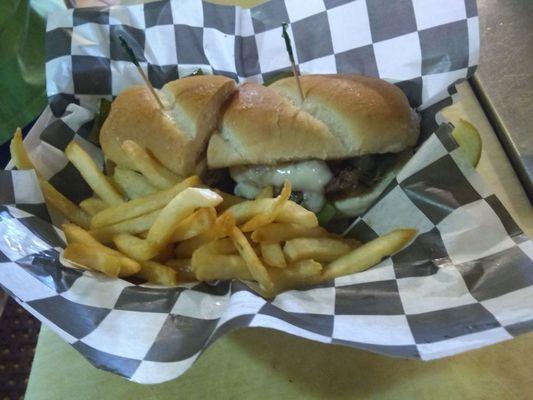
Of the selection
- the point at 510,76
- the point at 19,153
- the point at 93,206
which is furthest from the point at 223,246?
the point at 510,76

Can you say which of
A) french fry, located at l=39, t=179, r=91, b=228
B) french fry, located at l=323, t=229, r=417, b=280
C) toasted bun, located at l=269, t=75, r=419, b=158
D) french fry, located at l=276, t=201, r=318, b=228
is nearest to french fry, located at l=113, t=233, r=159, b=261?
french fry, located at l=39, t=179, r=91, b=228

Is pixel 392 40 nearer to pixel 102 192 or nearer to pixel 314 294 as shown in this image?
pixel 314 294

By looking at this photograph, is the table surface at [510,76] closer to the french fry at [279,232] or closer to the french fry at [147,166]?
the french fry at [279,232]

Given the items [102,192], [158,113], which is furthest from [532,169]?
[102,192]

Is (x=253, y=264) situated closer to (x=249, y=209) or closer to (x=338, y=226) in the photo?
(x=249, y=209)

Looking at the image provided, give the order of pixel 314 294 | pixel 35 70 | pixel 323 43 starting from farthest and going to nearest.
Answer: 1. pixel 35 70
2. pixel 323 43
3. pixel 314 294
